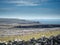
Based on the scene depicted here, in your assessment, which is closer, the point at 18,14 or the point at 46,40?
the point at 46,40

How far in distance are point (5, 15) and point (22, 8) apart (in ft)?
1.24

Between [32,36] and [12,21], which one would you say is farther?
[12,21]

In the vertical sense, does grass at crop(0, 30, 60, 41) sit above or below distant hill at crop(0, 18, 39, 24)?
below

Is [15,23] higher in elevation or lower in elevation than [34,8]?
lower

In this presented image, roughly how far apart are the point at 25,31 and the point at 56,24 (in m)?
0.66

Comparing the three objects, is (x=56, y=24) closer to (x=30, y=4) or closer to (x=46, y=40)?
(x=46, y=40)

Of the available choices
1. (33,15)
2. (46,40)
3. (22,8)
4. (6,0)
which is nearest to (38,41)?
(46,40)

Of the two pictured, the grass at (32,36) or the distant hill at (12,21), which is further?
the distant hill at (12,21)

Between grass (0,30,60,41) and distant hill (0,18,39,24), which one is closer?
grass (0,30,60,41)

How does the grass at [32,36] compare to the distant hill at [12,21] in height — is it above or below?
below

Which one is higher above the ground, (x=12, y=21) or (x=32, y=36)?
(x=12, y=21)

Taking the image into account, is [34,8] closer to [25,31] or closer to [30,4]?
[30,4]

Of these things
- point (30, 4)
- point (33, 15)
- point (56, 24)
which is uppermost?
point (30, 4)

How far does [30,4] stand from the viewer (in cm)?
311
